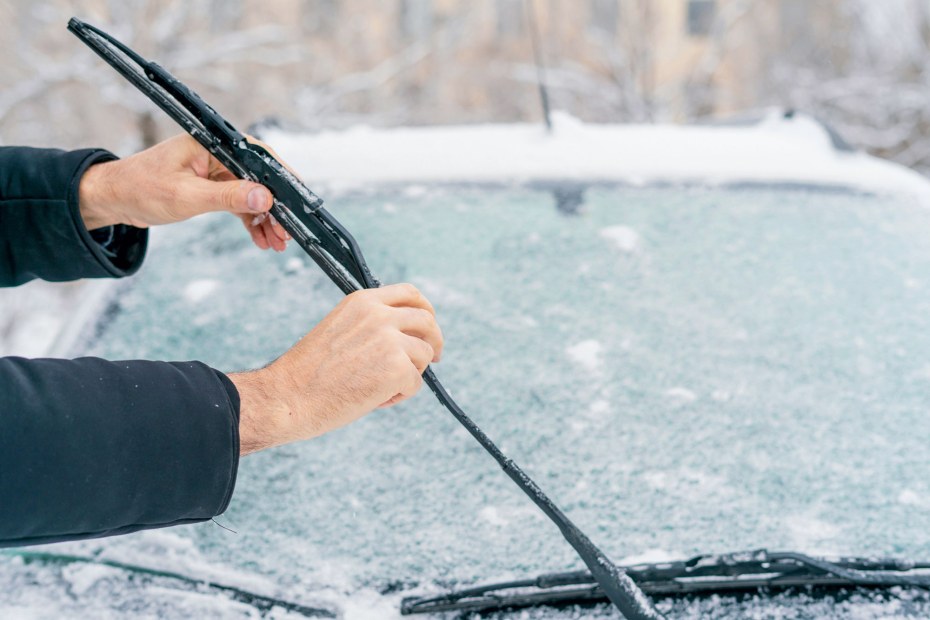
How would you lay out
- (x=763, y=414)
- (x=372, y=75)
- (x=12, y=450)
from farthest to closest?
(x=372, y=75), (x=763, y=414), (x=12, y=450)

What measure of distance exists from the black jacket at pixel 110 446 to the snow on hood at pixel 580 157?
119 cm

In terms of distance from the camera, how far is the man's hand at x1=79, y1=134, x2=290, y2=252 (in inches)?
48.6

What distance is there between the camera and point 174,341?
5.41 ft

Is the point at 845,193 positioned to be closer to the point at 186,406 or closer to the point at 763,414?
the point at 763,414

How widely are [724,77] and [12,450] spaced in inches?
510

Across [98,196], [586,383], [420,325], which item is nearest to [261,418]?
[420,325]

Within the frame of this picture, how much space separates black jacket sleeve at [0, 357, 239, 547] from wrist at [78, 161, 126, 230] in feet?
1.60

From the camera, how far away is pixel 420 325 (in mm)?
973

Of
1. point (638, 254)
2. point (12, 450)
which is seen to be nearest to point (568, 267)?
point (638, 254)

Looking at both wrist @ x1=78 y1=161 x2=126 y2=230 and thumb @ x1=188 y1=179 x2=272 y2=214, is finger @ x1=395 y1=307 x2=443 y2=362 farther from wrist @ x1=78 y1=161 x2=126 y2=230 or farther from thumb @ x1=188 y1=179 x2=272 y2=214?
wrist @ x1=78 y1=161 x2=126 y2=230

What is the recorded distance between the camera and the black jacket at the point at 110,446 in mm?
833

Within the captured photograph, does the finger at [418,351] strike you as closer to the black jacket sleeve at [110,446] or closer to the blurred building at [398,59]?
the black jacket sleeve at [110,446]

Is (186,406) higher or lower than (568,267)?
higher

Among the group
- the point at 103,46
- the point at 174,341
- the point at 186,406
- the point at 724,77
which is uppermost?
the point at 103,46
